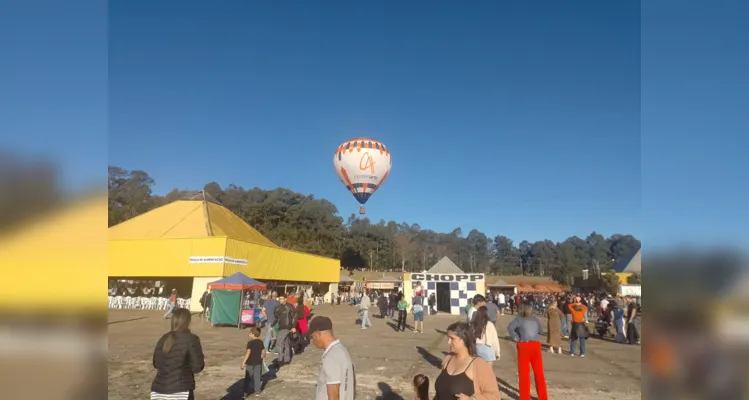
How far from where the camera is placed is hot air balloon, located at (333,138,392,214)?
23.4 m

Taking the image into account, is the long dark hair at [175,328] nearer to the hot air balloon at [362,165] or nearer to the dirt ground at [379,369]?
the dirt ground at [379,369]

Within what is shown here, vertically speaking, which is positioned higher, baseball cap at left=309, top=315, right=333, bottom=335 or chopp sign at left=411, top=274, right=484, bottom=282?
baseball cap at left=309, top=315, right=333, bottom=335

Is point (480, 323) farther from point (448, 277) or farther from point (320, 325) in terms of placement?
point (448, 277)

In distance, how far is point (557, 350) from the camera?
35.5 feet

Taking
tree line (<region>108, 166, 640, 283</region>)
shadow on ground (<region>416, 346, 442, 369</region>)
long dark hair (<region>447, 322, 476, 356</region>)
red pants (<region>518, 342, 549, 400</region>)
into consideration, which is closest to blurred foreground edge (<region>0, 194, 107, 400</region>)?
long dark hair (<region>447, 322, 476, 356</region>)

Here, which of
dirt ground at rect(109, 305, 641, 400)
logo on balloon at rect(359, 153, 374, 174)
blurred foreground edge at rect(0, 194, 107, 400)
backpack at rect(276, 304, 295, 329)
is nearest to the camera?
blurred foreground edge at rect(0, 194, 107, 400)

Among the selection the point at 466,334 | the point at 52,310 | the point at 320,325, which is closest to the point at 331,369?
the point at 320,325

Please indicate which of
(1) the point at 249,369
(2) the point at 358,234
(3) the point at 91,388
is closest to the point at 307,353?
(1) the point at 249,369

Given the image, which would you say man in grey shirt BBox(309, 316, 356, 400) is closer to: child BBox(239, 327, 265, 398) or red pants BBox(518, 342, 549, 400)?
red pants BBox(518, 342, 549, 400)

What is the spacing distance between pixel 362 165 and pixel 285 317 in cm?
1516

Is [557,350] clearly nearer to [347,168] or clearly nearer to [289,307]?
[289,307]

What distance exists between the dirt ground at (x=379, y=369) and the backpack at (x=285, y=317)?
0.77 m

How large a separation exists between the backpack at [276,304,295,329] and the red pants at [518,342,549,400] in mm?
4940

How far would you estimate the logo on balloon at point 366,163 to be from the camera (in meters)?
23.3
